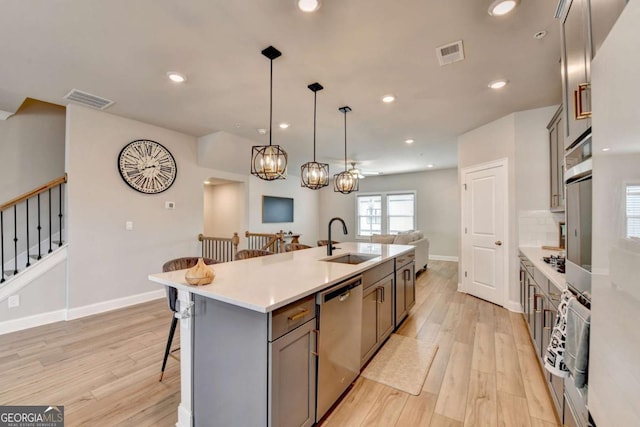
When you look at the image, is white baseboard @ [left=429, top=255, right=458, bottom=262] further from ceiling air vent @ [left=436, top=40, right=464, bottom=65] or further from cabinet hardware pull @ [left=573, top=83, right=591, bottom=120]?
cabinet hardware pull @ [left=573, top=83, right=591, bottom=120]

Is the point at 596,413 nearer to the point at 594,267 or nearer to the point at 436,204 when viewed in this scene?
the point at 594,267

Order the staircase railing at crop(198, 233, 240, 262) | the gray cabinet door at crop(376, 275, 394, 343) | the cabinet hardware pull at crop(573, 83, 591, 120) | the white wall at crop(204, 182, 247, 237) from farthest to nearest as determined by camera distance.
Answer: the white wall at crop(204, 182, 247, 237) < the staircase railing at crop(198, 233, 240, 262) < the gray cabinet door at crop(376, 275, 394, 343) < the cabinet hardware pull at crop(573, 83, 591, 120)

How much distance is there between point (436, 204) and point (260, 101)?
642 cm

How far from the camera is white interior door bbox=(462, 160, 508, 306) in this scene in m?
3.80

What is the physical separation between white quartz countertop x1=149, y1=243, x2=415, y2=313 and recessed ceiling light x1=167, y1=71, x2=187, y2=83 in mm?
1987

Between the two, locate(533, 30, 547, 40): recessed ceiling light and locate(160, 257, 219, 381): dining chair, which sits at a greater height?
locate(533, 30, 547, 40): recessed ceiling light

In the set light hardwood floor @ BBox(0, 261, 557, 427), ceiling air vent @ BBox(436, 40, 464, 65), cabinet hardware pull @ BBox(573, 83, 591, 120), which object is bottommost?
light hardwood floor @ BBox(0, 261, 557, 427)

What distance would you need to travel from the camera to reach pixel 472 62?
2459mm

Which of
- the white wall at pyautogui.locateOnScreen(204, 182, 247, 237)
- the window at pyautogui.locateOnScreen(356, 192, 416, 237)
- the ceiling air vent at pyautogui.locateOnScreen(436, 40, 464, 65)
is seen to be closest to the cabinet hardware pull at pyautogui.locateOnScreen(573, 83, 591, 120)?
the ceiling air vent at pyautogui.locateOnScreen(436, 40, 464, 65)

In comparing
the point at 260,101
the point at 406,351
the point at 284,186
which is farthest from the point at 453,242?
the point at 260,101

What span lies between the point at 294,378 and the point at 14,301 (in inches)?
A: 147

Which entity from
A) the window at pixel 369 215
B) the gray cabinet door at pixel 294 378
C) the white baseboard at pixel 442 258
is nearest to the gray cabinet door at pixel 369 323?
the gray cabinet door at pixel 294 378

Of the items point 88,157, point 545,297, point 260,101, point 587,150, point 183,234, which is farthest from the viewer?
point 183,234

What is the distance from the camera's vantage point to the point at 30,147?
377 centimetres
